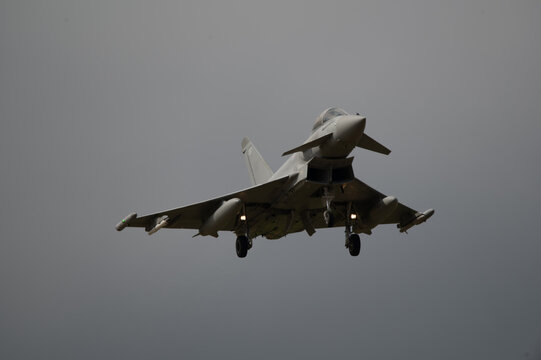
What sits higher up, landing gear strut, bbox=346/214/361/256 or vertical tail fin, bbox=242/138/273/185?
vertical tail fin, bbox=242/138/273/185

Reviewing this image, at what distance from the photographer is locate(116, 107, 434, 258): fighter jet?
88.8ft

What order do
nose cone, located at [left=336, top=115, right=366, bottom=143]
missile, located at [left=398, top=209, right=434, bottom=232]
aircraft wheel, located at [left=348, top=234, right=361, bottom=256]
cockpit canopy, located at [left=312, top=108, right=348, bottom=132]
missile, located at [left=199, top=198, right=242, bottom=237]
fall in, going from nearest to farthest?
nose cone, located at [left=336, top=115, right=366, bottom=143]
cockpit canopy, located at [left=312, top=108, right=348, bottom=132]
missile, located at [left=199, top=198, right=242, bottom=237]
aircraft wheel, located at [left=348, top=234, right=361, bottom=256]
missile, located at [left=398, top=209, right=434, bottom=232]

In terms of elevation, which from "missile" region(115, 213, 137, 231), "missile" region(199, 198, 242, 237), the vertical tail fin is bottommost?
"missile" region(199, 198, 242, 237)

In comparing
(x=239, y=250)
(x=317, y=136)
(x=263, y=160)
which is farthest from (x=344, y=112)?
(x=263, y=160)

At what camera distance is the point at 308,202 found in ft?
95.6

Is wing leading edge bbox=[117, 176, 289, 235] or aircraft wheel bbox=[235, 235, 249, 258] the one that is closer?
wing leading edge bbox=[117, 176, 289, 235]

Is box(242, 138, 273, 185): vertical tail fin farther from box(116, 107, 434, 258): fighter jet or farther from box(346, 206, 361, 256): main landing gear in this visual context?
box(346, 206, 361, 256): main landing gear

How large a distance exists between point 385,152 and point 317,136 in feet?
8.70

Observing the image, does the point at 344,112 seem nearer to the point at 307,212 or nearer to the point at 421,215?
the point at 307,212

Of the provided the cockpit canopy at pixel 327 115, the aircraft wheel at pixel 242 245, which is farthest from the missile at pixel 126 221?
the cockpit canopy at pixel 327 115

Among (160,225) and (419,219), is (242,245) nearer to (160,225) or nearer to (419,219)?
(160,225)

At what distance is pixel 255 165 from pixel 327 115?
9154 mm

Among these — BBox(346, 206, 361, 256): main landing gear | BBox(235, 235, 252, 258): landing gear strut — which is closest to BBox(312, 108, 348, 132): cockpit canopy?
BBox(346, 206, 361, 256): main landing gear

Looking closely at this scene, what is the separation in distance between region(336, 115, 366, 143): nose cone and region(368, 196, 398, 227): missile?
443 cm
